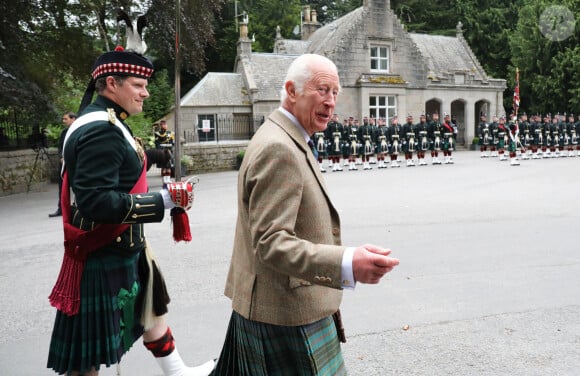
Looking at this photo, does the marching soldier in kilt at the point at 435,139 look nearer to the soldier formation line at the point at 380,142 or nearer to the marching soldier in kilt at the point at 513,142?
the soldier formation line at the point at 380,142

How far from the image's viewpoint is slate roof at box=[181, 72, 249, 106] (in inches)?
1118

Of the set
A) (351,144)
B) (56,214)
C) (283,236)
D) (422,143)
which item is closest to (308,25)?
(422,143)

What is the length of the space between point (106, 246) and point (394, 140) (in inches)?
821

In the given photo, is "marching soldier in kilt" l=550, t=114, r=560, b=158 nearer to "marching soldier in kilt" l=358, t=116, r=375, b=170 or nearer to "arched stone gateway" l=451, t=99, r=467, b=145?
"arched stone gateway" l=451, t=99, r=467, b=145

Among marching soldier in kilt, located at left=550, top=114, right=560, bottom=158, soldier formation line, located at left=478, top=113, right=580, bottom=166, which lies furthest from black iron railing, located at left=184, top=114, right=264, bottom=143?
marching soldier in kilt, located at left=550, top=114, right=560, bottom=158

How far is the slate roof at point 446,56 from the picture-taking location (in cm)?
3375

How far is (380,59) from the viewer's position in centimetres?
3105

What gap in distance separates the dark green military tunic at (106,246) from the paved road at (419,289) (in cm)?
103

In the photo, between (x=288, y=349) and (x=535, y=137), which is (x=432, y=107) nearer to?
(x=535, y=137)

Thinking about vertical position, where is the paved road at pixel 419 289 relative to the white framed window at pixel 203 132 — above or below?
below

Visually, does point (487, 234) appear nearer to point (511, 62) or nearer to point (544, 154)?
point (544, 154)

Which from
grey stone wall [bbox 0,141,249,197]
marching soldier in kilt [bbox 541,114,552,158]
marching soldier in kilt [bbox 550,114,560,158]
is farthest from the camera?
marching soldier in kilt [bbox 550,114,560,158]

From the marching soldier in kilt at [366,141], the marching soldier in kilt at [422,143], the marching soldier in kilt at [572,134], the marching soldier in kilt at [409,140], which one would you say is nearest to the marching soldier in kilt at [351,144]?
the marching soldier in kilt at [366,141]

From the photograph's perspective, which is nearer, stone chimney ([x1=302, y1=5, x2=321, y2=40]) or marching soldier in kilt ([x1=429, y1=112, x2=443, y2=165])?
marching soldier in kilt ([x1=429, y1=112, x2=443, y2=165])
